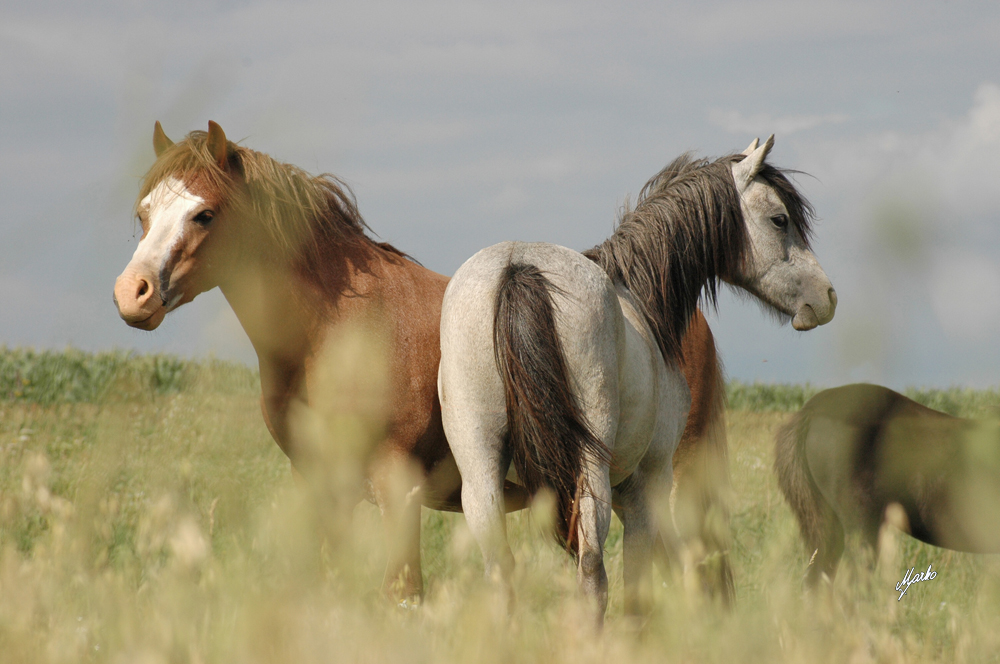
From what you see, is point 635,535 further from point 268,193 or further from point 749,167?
point 268,193

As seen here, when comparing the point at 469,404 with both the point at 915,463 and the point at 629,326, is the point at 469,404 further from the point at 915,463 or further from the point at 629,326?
the point at 915,463

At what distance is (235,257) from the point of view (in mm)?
3365

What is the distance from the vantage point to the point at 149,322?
9.98 ft

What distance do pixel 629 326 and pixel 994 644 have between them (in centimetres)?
168

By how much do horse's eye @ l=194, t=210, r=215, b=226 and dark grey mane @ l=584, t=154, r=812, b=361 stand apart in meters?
1.73

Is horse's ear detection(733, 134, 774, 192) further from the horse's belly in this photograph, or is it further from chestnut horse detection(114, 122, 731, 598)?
chestnut horse detection(114, 122, 731, 598)

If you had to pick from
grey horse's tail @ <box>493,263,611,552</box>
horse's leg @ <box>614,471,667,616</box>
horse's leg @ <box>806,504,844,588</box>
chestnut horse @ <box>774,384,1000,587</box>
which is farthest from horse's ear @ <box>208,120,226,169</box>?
horse's leg @ <box>806,504,844,588</box>

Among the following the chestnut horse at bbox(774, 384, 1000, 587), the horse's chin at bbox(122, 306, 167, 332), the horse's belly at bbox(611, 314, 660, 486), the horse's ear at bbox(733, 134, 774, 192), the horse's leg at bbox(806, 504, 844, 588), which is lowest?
the horse's leg at bbox(806, 504, 844, 588)

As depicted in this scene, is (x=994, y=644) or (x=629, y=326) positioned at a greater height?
(x=629, y=326)

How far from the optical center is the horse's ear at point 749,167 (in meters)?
3.78

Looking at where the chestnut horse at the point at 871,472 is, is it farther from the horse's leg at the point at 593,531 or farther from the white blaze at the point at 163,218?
the white blaze at the point at 163,218

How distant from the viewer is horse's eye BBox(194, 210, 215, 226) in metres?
3.21

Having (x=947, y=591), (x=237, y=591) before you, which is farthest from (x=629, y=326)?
(x=947, y=591)

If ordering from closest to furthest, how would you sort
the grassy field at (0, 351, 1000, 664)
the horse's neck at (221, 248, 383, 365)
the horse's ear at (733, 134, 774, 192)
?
1. the grassy field at (0, 351, 1000, 664)
2. the horse's neck at (221, 248, 383, 365)
3. the horse's ear at (733, 134, 774, 192)
